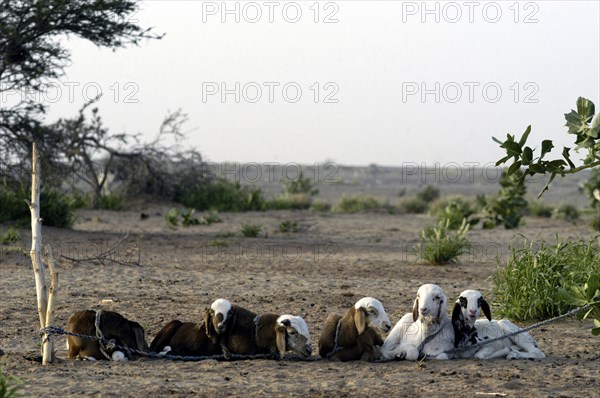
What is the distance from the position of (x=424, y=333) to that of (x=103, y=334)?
114 inches

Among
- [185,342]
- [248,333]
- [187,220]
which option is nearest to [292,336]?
[248,333]

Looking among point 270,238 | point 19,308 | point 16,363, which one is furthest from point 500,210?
point 16,363

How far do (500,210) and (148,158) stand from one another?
10.6m

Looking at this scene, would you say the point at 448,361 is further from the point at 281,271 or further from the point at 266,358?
the point at 281,271

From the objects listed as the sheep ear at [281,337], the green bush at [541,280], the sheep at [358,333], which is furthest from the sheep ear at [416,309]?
the green bush at [541,280]

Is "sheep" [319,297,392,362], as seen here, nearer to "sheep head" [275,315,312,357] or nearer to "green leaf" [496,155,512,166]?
"sheep head" [275,315,312,357]

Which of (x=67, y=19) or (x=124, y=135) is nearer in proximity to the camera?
(x=67, y=19)

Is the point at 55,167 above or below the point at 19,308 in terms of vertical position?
above

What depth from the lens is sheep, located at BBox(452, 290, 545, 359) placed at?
29.5ft

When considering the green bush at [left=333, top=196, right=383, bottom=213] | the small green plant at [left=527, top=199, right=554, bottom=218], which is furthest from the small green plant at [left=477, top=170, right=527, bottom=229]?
the green bush at [left=333, top=196, right=383, bottom=213]

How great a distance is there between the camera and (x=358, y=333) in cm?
898

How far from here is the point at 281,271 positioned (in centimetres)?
1600

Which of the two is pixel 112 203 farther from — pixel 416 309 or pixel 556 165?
pixel 556 165

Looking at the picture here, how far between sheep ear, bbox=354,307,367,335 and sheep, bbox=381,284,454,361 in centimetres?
35
